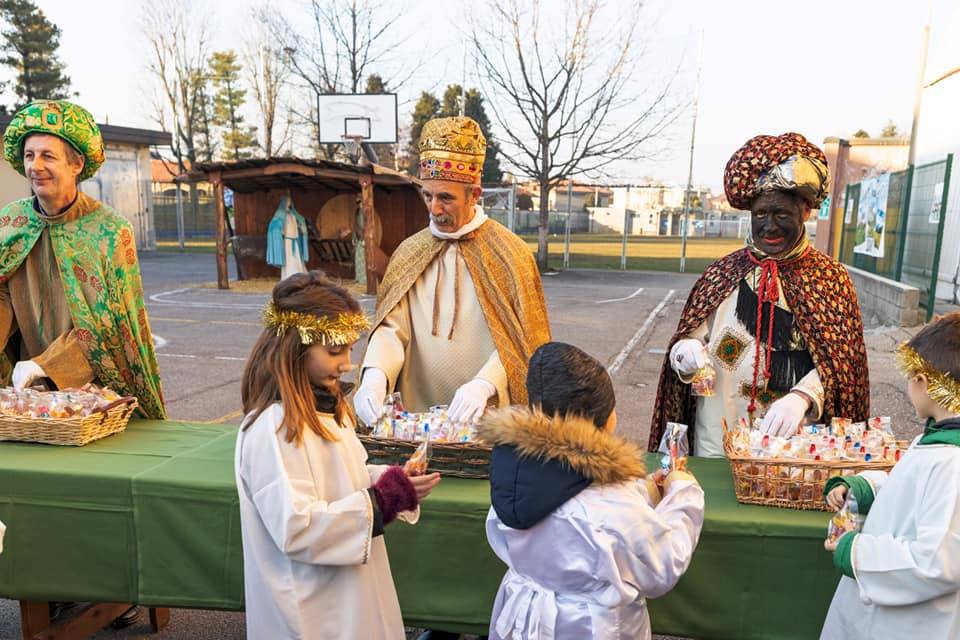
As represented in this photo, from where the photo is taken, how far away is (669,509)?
5.87 feet

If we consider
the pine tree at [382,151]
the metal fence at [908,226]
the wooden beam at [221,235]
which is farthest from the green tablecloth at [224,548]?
the pine tree at [382,151]

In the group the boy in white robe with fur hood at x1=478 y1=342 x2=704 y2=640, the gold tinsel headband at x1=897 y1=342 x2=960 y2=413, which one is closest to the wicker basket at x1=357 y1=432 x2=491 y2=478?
the boy in white robe with fur hood at x1=478 y1=342 x2=704 y2=640

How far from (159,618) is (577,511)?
7.89ft

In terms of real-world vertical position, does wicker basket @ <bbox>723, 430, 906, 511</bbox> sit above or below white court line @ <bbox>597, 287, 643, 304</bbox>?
above

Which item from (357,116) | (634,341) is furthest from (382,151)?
(634,341)

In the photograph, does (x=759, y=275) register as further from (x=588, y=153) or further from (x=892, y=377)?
(x=588, y=153)

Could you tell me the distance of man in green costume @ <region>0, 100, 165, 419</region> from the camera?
116 inches

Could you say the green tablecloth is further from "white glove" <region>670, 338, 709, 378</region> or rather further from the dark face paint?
the dark face paint

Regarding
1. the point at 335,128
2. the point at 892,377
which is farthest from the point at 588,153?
the point at 892,377

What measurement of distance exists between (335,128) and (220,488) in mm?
17987

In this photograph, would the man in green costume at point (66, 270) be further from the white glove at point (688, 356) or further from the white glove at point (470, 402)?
the white glove at point (688, 356)

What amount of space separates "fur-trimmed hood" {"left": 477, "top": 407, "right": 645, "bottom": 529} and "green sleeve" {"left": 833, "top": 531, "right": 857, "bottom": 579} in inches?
22.6

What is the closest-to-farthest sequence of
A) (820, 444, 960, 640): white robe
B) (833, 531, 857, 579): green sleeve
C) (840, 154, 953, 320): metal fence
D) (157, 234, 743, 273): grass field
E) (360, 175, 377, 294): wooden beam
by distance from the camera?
(820, 444, 960, 640): white robe, (833, 531, 857, 579): green sleeve, (840, 154, 953, 320): metal fence, (360, 175, 377, 294): wooden beam, (157, 234, 743, 273): grass field

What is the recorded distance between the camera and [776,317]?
279cm
